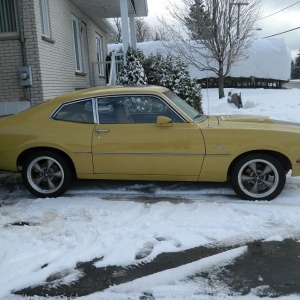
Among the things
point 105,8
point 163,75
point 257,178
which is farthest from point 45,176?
point 105,8

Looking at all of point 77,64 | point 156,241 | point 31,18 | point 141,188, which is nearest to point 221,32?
point 77,64

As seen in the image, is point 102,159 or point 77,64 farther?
point 77,64

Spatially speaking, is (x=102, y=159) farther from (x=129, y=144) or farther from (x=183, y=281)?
(x=183, y=281)

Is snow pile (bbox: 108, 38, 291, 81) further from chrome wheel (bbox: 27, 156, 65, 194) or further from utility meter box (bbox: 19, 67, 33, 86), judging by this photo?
chrome wheel (bbox: 27, 156, 65, 194)

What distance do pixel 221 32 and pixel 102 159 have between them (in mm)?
15212

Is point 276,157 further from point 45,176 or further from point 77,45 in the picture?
point 77,45

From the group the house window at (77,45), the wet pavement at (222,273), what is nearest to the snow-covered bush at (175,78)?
the house window at (77,45)

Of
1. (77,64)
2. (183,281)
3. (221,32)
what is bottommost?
(183,281)

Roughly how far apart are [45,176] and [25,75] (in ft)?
11.8

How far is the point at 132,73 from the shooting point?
10.3 meters

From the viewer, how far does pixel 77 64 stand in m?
13.2

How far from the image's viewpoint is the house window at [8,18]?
807 centimetres

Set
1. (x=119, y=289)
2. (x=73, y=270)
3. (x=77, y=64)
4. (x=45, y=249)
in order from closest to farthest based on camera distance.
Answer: (x=119, y=289), (x=73, y=270), (x=45, y=249), (x=77, y=64)

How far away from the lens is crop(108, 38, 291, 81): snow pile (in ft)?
92.7
